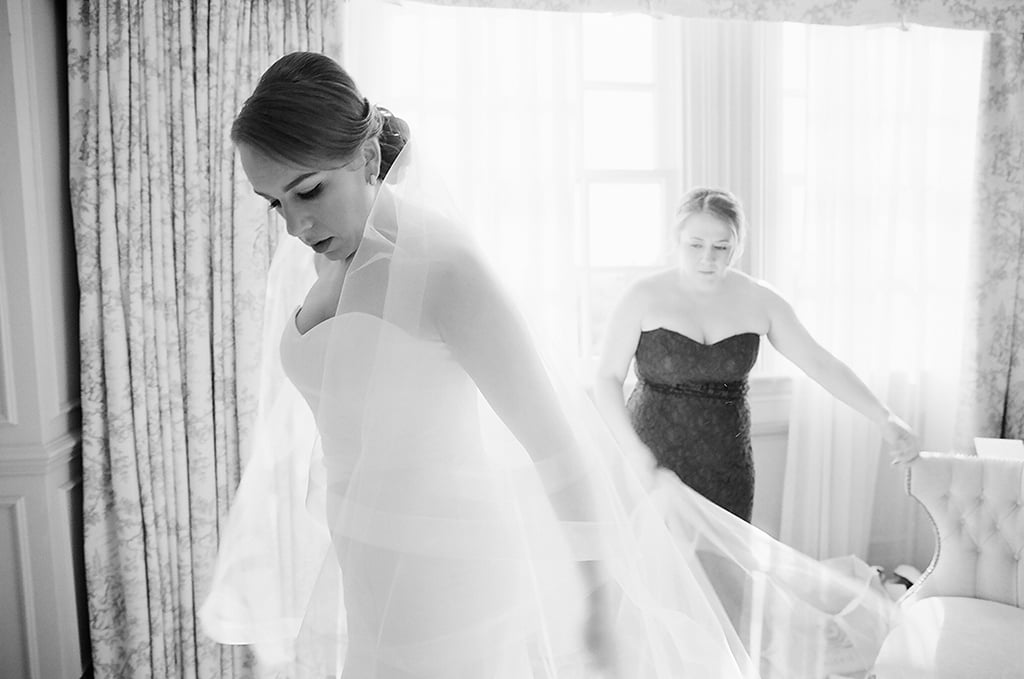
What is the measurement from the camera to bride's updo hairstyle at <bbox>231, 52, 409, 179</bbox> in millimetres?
1004

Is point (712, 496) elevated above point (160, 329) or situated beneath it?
situated beneath

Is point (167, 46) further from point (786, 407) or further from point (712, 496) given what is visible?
point (786, 407)

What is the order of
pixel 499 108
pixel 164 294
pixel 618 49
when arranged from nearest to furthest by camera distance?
pixel 164 294 < pixel 499 108 < pixel 618 49

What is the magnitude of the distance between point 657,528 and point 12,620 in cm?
210

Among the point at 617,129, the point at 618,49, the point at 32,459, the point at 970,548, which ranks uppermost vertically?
the point at 618,49

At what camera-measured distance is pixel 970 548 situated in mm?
2541

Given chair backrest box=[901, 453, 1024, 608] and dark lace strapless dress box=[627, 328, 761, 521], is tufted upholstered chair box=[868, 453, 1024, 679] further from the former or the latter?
dark lace strapless dress box=[627, 328, 761, 521]

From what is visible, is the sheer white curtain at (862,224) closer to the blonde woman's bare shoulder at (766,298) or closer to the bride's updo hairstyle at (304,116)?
the blonde woman's bare shoulder at (766,298)

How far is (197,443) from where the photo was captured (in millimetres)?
2682

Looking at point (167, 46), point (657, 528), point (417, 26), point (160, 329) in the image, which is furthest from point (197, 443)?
point (657, 528)

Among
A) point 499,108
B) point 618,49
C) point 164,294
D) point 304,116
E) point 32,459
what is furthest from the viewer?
point 618,49

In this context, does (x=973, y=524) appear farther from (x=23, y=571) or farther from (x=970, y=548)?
(x=23, y=571)

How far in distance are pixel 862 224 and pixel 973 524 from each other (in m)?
1.31

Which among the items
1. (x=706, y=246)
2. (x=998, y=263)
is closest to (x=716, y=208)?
(x=706, y=246)
